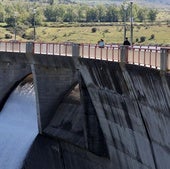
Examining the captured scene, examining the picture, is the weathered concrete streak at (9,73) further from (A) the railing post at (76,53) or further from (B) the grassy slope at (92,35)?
(B) the grassy slope at (92,35)

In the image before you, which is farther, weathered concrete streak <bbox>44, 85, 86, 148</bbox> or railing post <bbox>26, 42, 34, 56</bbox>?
railing post <bbox>26, 42, 34, 56</bbox>

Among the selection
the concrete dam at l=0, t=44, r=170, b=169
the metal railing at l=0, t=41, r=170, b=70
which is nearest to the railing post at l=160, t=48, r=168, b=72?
the metal railing at l=0, t=41, r=170, b=70

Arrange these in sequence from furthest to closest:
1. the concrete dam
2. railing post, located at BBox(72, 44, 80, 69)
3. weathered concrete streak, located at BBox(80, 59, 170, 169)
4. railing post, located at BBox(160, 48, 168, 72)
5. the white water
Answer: the white water, railing post, located at BBox(72, 44, 80, 69), the concrete dam, weathered concrete streak, located at BBox(80, 59, 170, 169), railing post, located at BBox(160, 48, 168, 72)

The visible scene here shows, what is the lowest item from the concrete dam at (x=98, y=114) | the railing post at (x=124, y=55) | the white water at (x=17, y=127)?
the white water at (x=17, y=127)

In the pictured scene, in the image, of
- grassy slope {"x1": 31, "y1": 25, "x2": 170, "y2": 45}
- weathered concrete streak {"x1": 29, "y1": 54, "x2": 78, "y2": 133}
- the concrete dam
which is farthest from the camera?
grassy slope {"x1": 31, "y1": 25, "x2": 170, "y2": 45}

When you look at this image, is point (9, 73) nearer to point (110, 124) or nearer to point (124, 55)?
point (110, 124)

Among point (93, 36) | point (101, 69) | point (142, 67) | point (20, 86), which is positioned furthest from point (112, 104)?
point (93, 36)

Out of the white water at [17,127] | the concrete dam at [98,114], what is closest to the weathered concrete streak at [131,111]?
the concrete dam at [98,114]

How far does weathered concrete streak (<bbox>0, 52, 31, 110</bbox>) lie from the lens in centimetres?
5191

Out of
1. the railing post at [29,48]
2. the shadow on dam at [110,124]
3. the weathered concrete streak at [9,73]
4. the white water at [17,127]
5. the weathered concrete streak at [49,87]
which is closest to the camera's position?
the shadow on dam at [110,124]

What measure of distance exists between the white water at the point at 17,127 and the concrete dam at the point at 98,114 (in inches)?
51.2

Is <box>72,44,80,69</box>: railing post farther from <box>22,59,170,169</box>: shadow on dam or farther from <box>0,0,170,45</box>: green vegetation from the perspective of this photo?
<box>0,0,170,45</box>: green vegetation

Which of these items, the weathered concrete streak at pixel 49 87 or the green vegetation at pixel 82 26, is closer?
the weathered concrete streak at pixel 49 87

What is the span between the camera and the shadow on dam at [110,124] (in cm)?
2758
